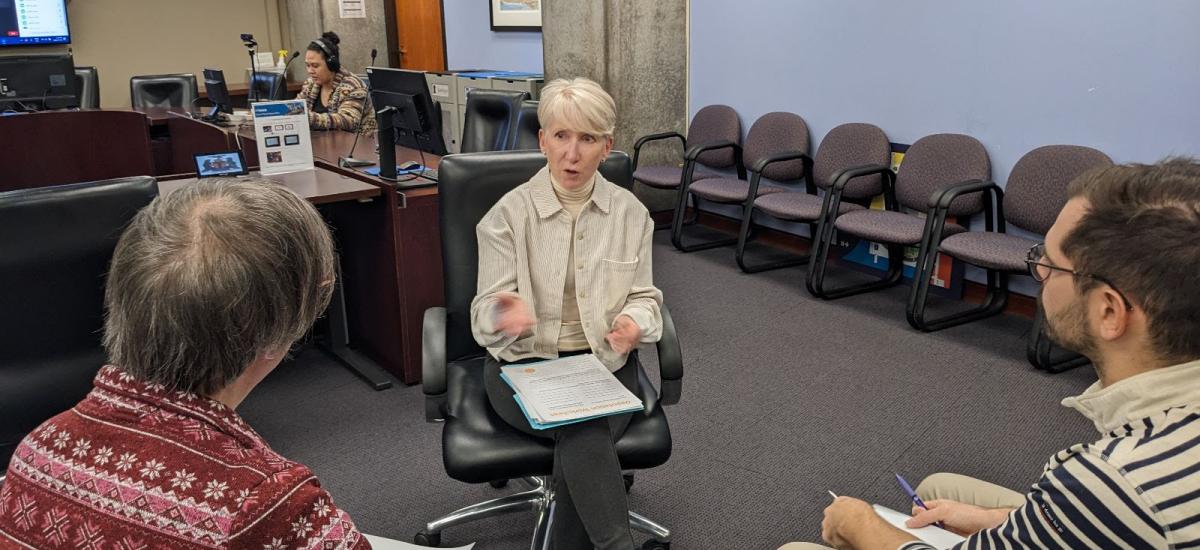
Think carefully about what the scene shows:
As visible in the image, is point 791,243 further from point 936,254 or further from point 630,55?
point 630,55

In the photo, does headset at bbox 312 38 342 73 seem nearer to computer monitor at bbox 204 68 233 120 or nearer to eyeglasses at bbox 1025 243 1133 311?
computer monitor at bbox 204 68 233 120

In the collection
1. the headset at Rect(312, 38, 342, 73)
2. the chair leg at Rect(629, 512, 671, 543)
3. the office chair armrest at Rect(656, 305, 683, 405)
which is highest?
the headset at Rect(312, 38, 342, 73)

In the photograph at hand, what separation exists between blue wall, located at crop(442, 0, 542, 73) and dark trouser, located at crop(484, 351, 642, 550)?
5530 mm

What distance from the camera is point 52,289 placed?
6.46 ft

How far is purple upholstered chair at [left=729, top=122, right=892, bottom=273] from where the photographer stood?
173 inches

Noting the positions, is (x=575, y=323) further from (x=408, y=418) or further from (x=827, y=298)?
(x=827, y=298)

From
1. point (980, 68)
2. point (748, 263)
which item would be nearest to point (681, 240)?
point (748, 263)

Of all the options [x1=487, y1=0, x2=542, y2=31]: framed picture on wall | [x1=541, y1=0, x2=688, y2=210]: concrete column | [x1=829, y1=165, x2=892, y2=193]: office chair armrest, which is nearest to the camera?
[x1=829, y1=165, x2=892, y2=193]: office chair armrest

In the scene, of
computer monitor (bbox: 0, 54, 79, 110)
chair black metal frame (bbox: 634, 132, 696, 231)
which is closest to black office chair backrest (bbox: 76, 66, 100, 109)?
computer monitor (bbox: 0, 54, 79, 110)

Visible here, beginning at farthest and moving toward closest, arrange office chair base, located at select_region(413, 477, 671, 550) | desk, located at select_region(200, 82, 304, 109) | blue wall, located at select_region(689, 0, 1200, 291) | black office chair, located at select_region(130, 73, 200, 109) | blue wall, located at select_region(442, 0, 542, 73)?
desk, located at select_region(200, 82, 304, 109)
blue wall, located at select_region(442, 0, 542, 73)
black office chair, located at select_region(130, 73, 200, 109)
blue wall, located at select_region(689, 0, 1200, 291)
office chair base, located at select_region(413, 477, 671, 550)

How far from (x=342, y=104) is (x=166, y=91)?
258 centimetres

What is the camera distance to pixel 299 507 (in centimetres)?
83

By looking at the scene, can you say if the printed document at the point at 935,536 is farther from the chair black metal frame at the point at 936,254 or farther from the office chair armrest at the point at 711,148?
the office chair armrest at the point at 711,148

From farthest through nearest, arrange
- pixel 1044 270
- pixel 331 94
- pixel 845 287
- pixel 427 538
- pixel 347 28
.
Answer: pixel 347 28
pixel 331 94
pixel 845 287
pixel 427 538
pixel 1044 270
